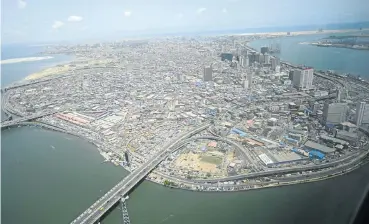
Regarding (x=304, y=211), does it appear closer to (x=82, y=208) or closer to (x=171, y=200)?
(x=171, y=200)

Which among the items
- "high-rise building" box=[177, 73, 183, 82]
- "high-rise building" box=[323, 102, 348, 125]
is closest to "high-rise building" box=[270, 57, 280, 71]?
"high-rise building" box=[177, 73, 183, 82]

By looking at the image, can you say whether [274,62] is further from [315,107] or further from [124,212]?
[124,212]

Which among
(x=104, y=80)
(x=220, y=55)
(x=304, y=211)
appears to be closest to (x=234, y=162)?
(x=304, y=211)

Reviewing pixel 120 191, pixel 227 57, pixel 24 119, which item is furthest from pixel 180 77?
pixel 120 191

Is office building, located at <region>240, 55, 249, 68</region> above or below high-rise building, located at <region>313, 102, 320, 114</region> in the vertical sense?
above

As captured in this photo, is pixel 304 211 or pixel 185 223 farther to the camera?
pixel 185 223

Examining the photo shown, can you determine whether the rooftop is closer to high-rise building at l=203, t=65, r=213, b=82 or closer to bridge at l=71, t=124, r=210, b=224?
bridge at l=71, t=124, r=210, b=224

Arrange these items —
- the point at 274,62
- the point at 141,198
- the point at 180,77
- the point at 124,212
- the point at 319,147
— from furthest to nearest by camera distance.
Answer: the point at 274,62 < the point at 180,77 < the point at 319,147 < the point at 141,198 < the point at 124,212
